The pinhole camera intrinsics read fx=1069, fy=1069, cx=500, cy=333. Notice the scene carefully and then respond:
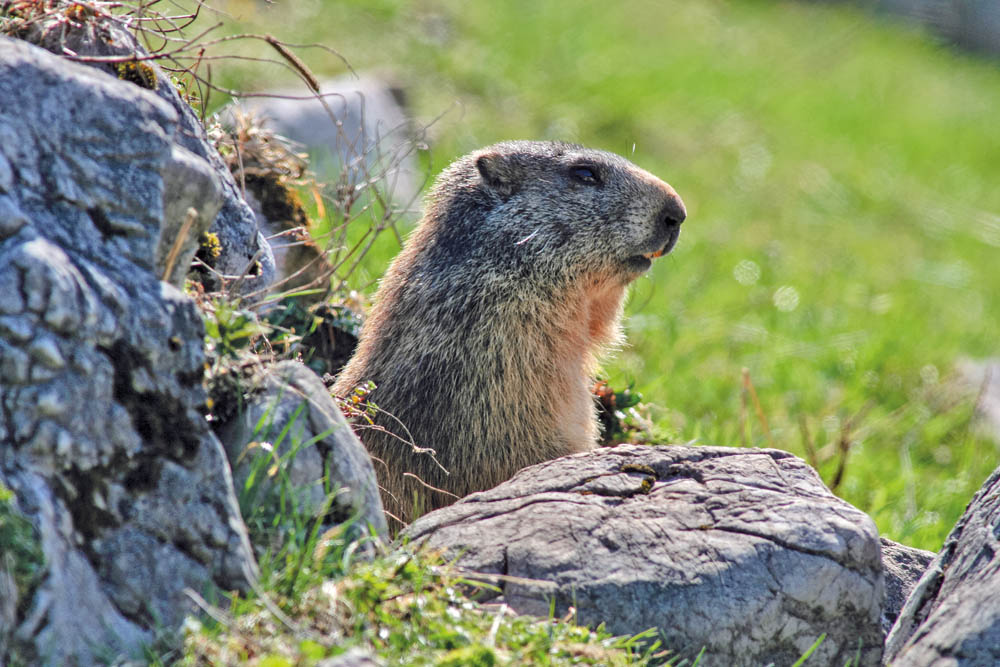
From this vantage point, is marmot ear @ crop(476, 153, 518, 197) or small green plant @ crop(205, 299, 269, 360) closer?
small green plant @ crop(205, 299, 269, 360)

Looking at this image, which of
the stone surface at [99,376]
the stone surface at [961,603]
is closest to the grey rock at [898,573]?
the stone surface at [961,603]

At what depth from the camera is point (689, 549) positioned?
10.7 ft

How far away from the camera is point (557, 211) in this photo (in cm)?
476

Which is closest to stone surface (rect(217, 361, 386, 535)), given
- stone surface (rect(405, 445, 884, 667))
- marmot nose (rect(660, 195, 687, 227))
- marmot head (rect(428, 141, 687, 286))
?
stone surface (rect(405, 445, 884, 667))

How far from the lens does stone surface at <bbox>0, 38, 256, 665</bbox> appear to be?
2.61 m

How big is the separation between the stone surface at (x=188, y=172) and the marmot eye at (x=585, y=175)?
1.45 meters

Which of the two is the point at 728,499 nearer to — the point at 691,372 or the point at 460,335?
the point at 460,335

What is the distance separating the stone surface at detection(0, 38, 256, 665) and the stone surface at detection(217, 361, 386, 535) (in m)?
0.19

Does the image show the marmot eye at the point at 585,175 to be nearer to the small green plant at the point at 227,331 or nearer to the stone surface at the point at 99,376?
the small green plant at the point at 227,331

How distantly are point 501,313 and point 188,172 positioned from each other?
1758 mm

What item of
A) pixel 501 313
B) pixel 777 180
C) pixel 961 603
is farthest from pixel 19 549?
pixel 777 180

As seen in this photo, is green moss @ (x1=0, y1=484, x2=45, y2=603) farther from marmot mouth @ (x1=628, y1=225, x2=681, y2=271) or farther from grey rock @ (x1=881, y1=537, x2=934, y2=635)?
marmot mouth @ (x1=628, y1=225, x2=681, y2=271)

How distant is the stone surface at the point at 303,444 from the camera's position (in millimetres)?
3027

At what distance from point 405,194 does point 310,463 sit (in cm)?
618
